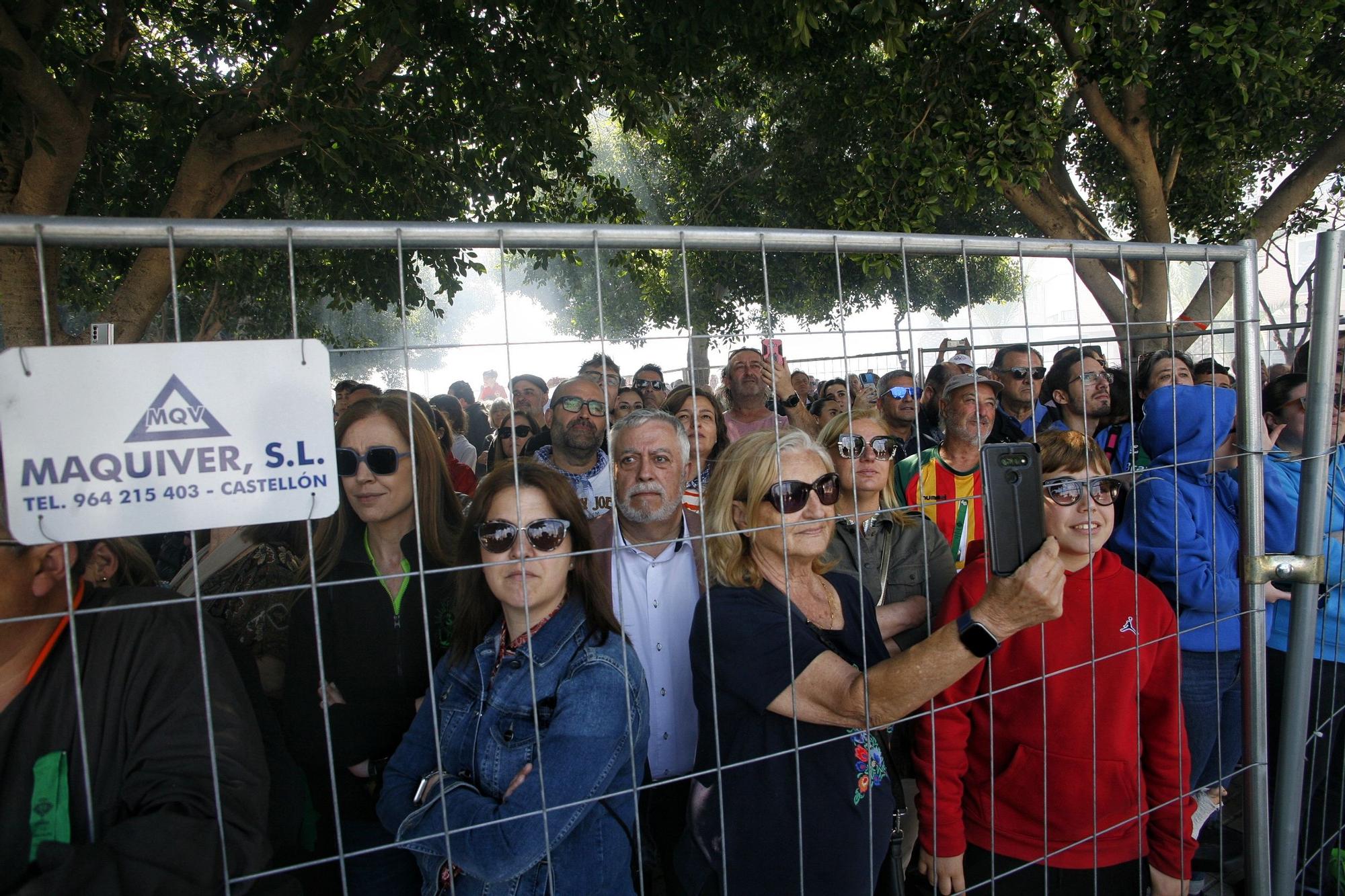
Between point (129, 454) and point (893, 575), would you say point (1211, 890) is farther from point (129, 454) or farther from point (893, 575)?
point (129, 454)

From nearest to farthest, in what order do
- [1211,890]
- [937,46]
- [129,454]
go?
[129,454] < [1211,890] < [937,46]

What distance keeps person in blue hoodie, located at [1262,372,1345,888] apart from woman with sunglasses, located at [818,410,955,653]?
4.12 feet

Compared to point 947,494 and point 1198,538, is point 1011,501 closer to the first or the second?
point 1198,538

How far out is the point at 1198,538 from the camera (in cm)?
275

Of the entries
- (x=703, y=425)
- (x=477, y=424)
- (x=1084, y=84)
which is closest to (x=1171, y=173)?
(x=1084, y=84)

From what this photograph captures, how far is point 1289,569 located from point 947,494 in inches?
52.3

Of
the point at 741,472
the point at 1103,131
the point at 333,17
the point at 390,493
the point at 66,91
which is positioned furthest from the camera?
the point at 1103,131

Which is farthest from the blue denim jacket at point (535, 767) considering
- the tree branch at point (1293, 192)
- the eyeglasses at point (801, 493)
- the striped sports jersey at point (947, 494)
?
the tree branch at point (1293, 192)

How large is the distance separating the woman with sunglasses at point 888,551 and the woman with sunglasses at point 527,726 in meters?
0.92

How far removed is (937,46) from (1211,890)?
588cm

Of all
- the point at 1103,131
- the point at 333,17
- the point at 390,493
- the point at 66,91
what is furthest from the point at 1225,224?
the point at 66,91

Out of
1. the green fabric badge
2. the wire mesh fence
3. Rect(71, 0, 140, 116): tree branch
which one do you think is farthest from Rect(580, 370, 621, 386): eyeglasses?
Rect(71, 0, 140, 116): tree branch

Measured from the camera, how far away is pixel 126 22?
17.0 ft

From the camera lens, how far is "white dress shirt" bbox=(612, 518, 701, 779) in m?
2.07
